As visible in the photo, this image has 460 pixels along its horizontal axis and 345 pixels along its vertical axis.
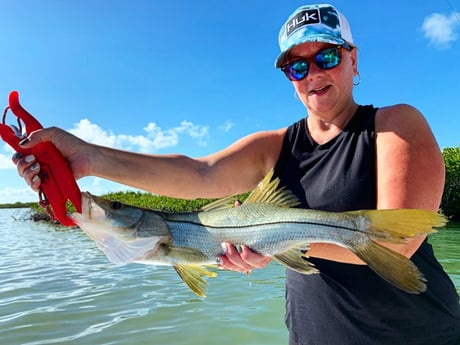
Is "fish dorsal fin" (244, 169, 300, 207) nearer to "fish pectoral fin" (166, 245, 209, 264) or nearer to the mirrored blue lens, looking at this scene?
"fish pectoral fin" (166, 245, 209, 264)

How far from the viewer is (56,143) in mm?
2459

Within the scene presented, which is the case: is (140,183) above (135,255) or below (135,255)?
above

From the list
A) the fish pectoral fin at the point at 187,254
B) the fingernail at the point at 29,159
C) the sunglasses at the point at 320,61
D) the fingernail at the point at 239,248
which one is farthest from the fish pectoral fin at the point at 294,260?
the fingernail at the point at 29,159

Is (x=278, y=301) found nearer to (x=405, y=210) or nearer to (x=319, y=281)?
(x=319, y=281)

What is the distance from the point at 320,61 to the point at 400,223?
1.16 m

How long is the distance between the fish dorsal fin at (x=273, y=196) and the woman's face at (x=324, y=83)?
0.60 metres

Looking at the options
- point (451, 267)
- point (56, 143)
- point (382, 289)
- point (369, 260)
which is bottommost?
point (451, 267)

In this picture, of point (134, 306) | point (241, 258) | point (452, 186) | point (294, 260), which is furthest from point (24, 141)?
point (452, 186)

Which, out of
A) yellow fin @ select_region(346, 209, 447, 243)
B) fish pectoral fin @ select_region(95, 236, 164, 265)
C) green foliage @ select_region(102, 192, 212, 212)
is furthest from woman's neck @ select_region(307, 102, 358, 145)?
green foliage @ select_region(102, 192, 212, 212)

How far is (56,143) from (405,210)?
1.88 m

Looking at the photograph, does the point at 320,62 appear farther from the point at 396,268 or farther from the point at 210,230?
the point at 396,268

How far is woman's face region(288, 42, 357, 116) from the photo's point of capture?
2.64 m

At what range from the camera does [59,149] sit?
8.17 feet

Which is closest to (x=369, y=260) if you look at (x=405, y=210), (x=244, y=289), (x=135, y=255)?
(x=405, y=210)
